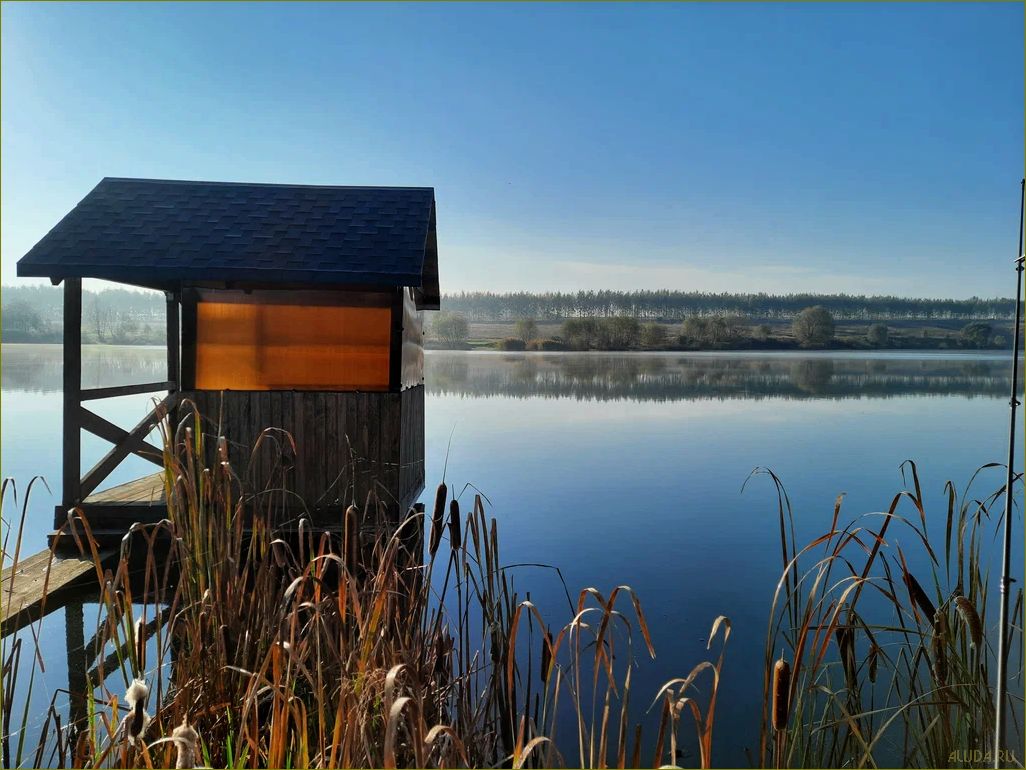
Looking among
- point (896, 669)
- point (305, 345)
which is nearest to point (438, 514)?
point (896, 669)

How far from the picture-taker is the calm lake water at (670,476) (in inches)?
234

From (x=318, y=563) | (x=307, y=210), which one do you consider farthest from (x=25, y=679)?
(x=307, y=210)

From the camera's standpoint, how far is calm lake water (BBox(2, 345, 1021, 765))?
5953 millimetres

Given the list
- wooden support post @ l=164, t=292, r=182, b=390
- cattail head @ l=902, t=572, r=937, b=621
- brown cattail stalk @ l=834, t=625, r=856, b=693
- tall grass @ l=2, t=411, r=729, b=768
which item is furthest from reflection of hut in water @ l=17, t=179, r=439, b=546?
cattail head @ l=902, t=572, r=937, b=621

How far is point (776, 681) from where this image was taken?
1585mm

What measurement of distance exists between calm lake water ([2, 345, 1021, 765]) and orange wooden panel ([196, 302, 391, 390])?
1.11 m

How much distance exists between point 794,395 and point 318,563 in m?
33.4

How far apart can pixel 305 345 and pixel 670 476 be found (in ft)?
26.5

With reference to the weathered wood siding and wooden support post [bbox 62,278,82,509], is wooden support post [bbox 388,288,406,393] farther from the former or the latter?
wooden support post [bbox 62,278,82,509]

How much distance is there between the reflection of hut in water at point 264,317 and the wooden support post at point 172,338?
2.05 ft

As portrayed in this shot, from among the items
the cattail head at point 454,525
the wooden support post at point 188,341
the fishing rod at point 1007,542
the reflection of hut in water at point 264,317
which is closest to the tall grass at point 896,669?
the fishing rod at point 1007,542

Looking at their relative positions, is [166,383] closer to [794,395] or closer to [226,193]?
[226,193]

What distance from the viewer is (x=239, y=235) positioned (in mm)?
7246

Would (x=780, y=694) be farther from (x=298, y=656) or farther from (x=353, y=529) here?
(x=353, y=529)
